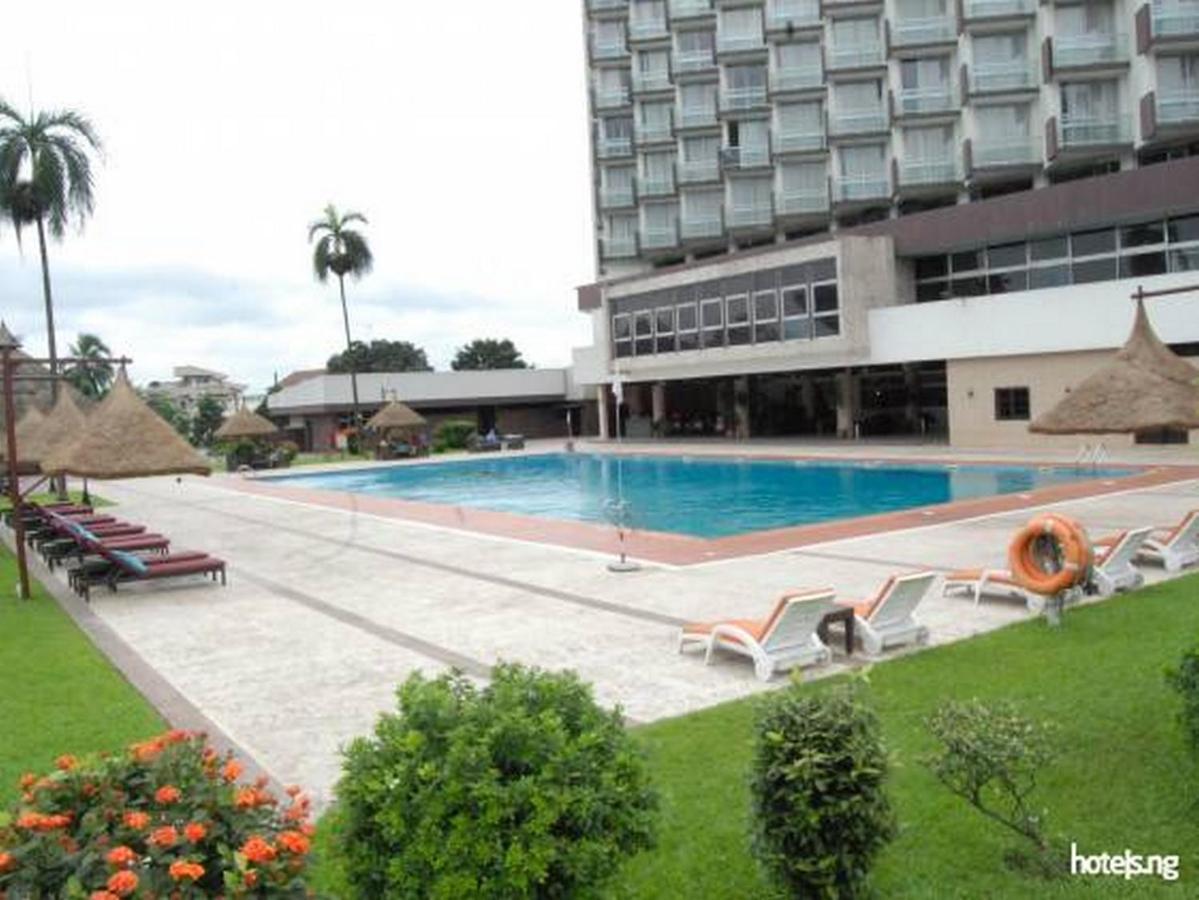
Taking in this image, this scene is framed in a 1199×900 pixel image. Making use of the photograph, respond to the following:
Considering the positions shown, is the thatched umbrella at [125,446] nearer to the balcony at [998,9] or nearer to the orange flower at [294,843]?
the orange flower at [294,843]

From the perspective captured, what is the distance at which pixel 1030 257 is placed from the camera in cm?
3697

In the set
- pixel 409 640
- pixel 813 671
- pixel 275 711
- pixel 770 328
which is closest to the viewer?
pixel 275 711

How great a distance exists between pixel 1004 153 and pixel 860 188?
248 inches

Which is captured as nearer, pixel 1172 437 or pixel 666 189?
pixel 1172 437

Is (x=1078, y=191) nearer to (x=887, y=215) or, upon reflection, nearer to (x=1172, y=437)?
(x=1172, y=437)

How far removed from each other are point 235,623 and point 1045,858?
9.87 meters

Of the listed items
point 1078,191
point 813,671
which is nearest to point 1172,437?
point 1078,191

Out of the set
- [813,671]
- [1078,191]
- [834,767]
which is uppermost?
[1078,191]

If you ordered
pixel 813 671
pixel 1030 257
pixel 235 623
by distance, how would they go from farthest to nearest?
1. pixel 1030 257
2. pixel 235 623
3. pixel 813 671

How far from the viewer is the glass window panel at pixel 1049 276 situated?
3584cm

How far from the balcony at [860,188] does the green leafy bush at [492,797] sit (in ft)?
142

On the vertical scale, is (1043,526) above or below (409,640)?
above

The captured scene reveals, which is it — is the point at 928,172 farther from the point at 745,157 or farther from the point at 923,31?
the point at 745,157

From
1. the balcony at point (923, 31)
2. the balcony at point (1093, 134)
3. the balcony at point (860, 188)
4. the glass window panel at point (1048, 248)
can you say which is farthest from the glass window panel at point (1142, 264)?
the balcony at point (923, 31)
